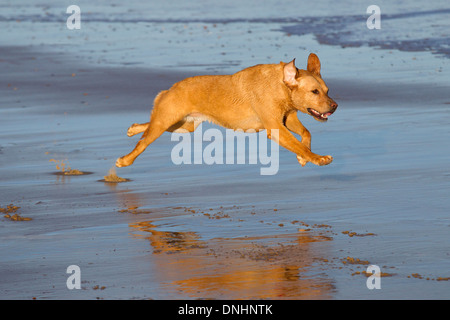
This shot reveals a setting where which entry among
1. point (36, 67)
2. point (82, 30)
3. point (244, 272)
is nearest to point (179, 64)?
point (36, 67)

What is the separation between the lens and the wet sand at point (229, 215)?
22.0 feet

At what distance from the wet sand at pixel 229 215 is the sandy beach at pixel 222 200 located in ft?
0.07

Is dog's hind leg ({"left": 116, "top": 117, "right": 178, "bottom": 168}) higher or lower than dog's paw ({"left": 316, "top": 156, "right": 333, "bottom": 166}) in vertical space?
higher

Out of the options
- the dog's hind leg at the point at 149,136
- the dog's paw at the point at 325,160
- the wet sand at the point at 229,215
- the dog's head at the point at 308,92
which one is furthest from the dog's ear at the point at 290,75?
the dog's hind leg at the point at 149,136

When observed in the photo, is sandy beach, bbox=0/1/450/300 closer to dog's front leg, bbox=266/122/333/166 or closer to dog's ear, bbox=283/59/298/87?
dog's front leg, bbox=266/122/333/166

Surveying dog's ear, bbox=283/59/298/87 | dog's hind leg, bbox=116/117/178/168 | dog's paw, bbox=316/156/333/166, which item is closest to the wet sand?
dog's hind leg, bbox=116/117/178/168

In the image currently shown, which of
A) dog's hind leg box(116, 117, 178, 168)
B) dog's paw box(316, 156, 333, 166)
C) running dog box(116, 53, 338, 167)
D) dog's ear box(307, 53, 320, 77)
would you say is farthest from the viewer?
dog's hind leg box(116, 117, 178, 168)

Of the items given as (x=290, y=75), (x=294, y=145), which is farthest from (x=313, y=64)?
(x=294, y=145)

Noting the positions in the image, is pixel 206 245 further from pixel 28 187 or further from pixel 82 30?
pixel 82 30

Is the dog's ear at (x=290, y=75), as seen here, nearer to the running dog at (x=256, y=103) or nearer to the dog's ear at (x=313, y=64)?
the running dog at (x=256, y=103)

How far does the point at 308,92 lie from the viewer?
918 centimetres

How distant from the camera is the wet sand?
22.0 feet

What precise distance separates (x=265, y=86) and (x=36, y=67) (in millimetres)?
11979

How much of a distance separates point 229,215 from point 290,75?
1.48 metres
